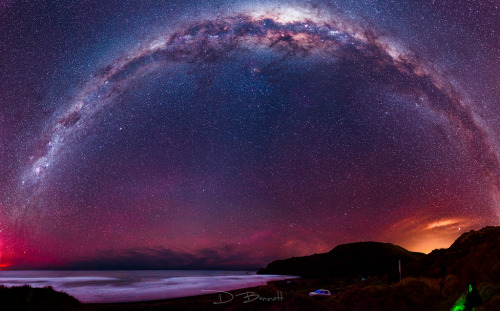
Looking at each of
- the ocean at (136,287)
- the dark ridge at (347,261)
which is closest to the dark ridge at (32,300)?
the ocean at (136,287)

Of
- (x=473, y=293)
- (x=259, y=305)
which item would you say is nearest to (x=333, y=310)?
(x=259, y=305)

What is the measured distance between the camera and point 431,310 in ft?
68.2

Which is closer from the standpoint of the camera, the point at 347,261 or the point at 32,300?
the point at 32,300

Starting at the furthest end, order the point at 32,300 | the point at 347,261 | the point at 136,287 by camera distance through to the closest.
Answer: the point at 347,261
the point at 136,287
the point at 32,300

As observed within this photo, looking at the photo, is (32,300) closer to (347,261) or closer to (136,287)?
(136,287)

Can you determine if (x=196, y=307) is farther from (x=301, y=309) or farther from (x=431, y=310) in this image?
(x=431, y=310)

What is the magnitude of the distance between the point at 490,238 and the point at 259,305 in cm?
2688

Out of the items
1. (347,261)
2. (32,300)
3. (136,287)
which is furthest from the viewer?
(347,261)

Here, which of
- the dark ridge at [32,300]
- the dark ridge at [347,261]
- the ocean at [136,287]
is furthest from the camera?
the dark ridge at [347,261]

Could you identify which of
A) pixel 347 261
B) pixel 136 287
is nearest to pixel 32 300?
pixel 136 287

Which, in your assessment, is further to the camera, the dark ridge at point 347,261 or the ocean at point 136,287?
the dark ridge at point 347,261

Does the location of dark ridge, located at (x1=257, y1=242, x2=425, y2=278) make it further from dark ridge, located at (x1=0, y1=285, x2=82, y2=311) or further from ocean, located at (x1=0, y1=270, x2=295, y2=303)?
dark ridge, located at (x1=0, y1=285, x2=82, y2=311)

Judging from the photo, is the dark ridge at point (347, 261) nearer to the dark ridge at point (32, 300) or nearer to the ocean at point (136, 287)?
the ocean at point (136, 287)

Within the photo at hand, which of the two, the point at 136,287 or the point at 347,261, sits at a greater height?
the point at 347,261
